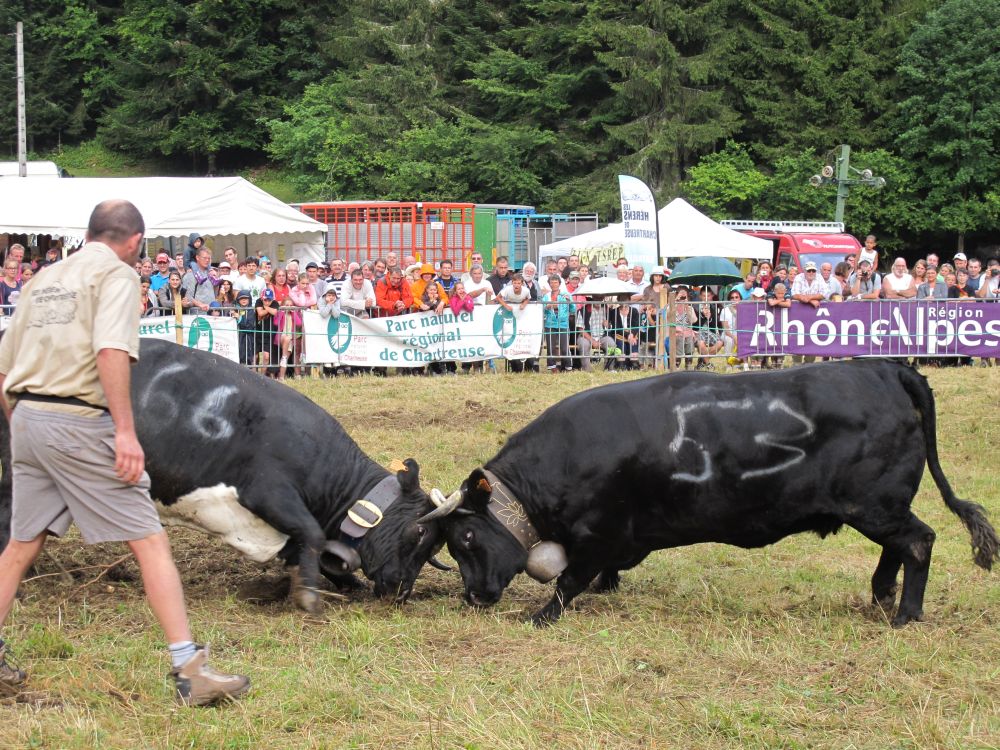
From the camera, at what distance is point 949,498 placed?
6.35 metres

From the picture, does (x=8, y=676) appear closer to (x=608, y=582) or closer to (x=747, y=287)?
(x=608, y=582)

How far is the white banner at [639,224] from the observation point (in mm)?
17688

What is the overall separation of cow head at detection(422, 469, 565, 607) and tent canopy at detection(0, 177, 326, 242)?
50.7 ft

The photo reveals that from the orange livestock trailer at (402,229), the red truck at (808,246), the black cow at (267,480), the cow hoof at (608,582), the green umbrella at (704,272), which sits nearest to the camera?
the black cow at (267,480)

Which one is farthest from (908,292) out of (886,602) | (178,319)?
(886,602)

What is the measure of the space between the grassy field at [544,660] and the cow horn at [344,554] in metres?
0.22

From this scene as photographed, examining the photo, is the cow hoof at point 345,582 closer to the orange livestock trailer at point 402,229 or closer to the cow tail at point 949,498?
the cow tail at point 949,498

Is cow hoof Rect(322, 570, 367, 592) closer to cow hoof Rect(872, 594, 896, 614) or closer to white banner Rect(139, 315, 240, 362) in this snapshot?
cow hoof Rect(872, 594, 896, 614)

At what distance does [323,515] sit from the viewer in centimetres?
659

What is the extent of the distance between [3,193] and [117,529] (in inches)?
787

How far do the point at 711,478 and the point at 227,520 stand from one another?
8.32 ft

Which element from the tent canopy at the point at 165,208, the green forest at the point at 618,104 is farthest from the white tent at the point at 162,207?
the green forest at the point at 618,104

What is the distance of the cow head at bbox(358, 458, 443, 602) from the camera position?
6.45 metres

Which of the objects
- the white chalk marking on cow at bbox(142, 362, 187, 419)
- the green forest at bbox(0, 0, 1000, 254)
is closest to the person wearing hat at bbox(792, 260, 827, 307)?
the white chalk marking on cow at bbox(142, 362, 187, 419)
